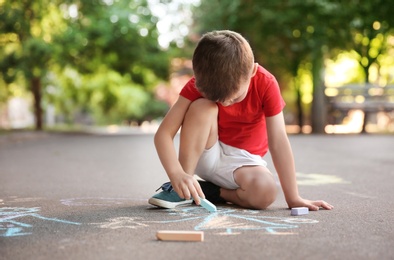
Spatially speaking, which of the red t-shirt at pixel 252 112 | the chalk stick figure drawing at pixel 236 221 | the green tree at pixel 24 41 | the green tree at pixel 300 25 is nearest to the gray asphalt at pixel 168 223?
the chalk stick figure drawing at pixel 236 221

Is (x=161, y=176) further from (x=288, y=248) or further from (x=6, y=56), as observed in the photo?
(x=6, y=56)

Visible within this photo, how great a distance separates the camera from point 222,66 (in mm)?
2639

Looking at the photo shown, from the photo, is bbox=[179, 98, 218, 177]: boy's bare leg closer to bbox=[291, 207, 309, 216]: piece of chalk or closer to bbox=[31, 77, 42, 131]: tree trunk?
bbox=[291, 207, 309, 216]: piece of chalk

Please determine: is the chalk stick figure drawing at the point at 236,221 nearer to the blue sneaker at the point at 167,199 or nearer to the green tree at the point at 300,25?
the blue sneaker at the point at 167,199

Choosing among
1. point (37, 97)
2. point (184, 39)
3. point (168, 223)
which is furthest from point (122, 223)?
point (184, 39)

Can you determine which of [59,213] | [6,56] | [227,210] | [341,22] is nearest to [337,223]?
[227,210]

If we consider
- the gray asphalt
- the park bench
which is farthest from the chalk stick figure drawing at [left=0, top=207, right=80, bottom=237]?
the park bench

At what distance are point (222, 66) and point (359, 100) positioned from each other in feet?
43.9

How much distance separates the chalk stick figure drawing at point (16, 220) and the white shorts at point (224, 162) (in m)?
0.82

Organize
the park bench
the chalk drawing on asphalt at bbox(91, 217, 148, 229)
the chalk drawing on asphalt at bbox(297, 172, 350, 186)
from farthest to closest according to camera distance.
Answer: the park bench → the chalk drawing on asphalt at bbox(297, 172, 350, 186) → the chalk drawing on asphalt at bbox(91, 217, 148, 229)

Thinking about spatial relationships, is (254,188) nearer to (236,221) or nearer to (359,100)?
(236,221)

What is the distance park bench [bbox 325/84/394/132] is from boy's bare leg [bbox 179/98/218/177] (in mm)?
12391

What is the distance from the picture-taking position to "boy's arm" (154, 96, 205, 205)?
106 inches

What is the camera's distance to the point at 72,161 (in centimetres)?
655
